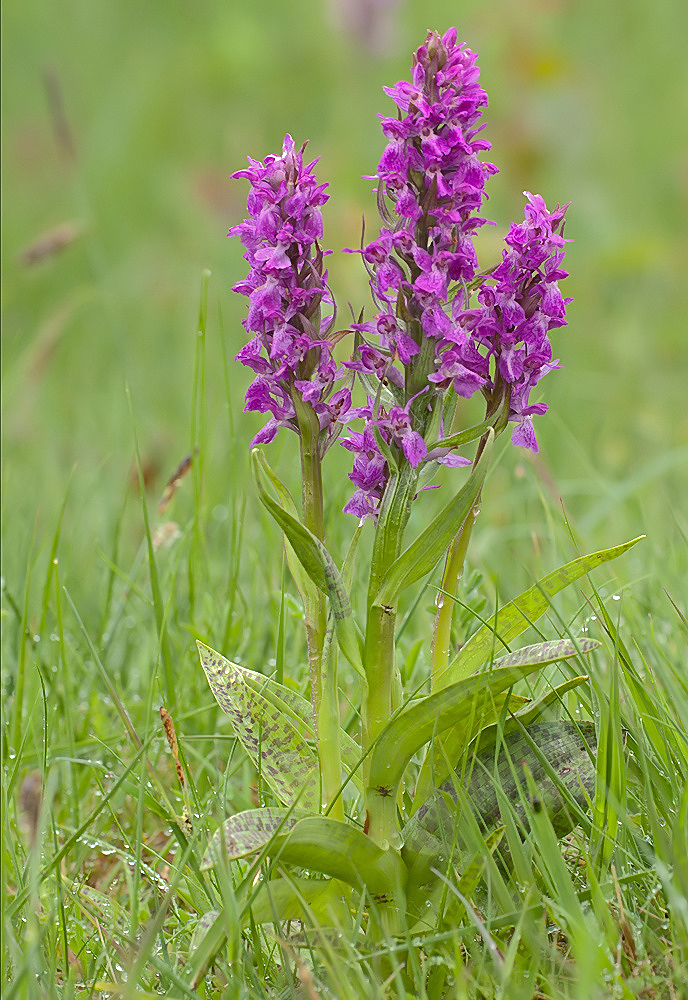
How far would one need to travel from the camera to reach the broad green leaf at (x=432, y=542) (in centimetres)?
132

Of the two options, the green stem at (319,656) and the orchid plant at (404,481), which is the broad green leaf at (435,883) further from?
the green stem at (319,656)

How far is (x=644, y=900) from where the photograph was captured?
1345 millimetres

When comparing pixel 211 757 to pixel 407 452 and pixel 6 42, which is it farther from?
pixel 6 42

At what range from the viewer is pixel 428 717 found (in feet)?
4.25

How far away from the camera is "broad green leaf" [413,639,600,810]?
1.29 meters

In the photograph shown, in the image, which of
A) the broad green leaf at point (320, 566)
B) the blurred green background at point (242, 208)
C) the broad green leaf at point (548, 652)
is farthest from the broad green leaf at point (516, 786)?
the blurred green background at point (242, 208)

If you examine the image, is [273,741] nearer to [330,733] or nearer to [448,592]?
[330,733]

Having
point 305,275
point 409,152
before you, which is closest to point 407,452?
point 305,275

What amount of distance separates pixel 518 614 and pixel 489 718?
0.53 ft

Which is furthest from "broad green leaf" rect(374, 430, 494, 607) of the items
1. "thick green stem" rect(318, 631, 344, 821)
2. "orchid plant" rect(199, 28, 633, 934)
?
"thick green stem" rect(318, 631, 344, 821)

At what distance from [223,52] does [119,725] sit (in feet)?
22.7

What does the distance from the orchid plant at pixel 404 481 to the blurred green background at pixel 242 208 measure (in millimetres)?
896

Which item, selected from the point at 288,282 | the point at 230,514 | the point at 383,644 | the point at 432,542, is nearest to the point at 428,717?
the point at 383,644

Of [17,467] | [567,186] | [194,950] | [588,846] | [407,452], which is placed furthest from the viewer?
[567,186]
